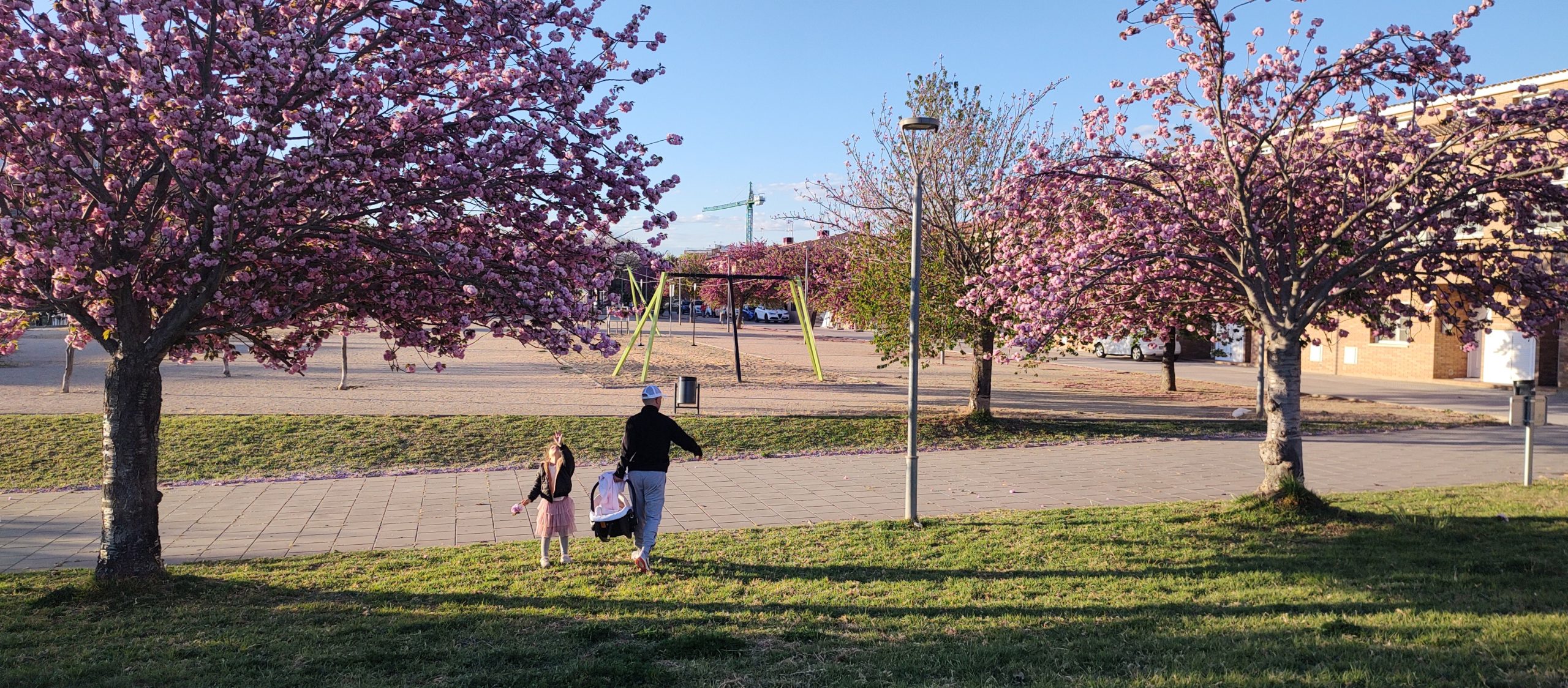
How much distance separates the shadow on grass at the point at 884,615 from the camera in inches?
192

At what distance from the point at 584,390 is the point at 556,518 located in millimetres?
13633

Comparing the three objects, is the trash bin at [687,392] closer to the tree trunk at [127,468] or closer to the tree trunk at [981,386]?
the tree trunk at [981,386]

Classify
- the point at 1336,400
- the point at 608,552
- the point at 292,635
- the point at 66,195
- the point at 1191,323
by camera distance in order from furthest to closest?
the point at 1336,400
the point at 1191,323
the point at 608,552
the point at 66,195
the point at 292,635

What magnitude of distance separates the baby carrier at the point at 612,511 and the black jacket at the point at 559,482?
24cm

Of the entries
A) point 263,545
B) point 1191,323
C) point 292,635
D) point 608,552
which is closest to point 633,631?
point 292,635

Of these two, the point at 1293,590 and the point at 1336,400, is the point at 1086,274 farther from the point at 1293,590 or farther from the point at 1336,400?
the point at 1336,400

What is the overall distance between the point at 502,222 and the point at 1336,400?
68.2 feet

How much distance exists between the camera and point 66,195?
6105 millimetres

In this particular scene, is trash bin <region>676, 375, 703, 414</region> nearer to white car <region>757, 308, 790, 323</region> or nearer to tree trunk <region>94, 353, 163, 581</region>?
tree trunk <region>94, 353, 163, 581</region>

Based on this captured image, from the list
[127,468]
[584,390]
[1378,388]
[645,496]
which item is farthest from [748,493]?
[1378,388]

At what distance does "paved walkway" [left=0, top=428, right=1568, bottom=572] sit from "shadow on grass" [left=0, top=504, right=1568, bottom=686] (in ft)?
3.37

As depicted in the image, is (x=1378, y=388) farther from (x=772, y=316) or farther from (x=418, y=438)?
(x=772, y=316)

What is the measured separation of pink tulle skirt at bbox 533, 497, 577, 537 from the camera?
298 inches

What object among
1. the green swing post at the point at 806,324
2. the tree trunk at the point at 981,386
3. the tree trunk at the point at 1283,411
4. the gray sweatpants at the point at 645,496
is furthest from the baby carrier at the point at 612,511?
the green swing post at the point at 806,324
